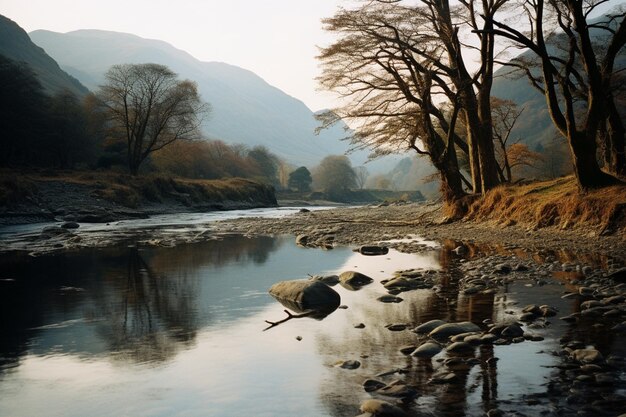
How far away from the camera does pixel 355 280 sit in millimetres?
10656

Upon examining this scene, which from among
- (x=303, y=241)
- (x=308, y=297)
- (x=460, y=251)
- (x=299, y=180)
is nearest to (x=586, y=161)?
(x=460, y=251)

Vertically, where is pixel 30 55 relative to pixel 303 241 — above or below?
above

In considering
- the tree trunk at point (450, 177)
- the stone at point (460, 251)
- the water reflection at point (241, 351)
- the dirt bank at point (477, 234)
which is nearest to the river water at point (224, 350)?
the water reflection at point (241, 351)

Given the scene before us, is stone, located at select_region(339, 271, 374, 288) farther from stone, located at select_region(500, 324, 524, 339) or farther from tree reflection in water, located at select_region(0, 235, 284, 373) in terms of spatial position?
stone, located at select_region(500, 324, 524, 339)

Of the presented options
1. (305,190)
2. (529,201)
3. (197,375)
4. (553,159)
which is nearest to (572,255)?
(529,201)

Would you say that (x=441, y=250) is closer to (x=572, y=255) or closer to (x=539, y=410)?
(x=572, y=255)

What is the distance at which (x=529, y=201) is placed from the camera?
18.5 m

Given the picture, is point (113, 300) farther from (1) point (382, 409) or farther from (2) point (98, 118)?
(2) point (98, 118)

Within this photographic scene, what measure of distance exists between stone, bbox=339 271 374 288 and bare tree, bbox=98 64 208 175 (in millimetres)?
47755

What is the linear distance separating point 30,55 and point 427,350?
186487 mm

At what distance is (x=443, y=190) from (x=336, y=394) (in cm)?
2030

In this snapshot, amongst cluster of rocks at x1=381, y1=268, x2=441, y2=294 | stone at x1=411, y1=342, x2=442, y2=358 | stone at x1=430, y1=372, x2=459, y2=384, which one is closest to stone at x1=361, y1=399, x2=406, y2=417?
stone at x1=430, y1=372, x2=459, y2=384

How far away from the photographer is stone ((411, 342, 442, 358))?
5.65 metres

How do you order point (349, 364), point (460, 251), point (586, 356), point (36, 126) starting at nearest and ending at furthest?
point (586, 356), point (349, 364), point (460, 251), point (36, 126)
